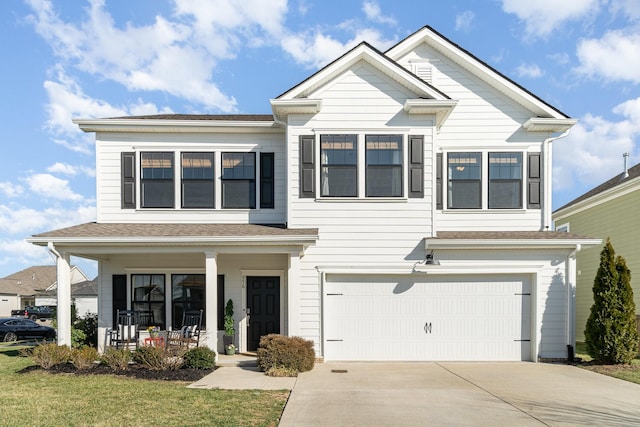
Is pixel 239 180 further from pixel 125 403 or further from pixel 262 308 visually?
pixel 125 403

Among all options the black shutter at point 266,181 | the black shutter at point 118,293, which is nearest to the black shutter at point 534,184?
the black shutter at point 266,181

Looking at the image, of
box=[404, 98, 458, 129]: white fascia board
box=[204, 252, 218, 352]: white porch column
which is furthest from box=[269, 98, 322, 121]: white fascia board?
box=[204, 252, 218, 352]: white porch column

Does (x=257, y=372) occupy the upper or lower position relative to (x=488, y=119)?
lower

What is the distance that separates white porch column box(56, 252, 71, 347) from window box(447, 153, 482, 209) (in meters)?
9.91

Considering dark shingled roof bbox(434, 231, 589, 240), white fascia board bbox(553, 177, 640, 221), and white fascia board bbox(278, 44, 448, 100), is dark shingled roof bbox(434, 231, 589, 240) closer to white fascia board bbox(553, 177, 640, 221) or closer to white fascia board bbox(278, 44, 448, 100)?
white fascia board bbox(278, 44, 448, 100)

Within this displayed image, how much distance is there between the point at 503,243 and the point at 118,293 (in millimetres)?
10294

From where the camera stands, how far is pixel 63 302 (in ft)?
39.9

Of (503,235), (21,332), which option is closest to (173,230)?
(503,235)

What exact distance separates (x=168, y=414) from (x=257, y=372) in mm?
3785

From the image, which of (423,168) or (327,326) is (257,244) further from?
(423,168)

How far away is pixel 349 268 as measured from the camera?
12.6m

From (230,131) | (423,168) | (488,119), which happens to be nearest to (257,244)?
(230,131)

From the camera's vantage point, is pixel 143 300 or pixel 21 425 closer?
pixel 21 425

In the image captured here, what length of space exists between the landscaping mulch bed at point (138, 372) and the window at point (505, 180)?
846 centimetres
